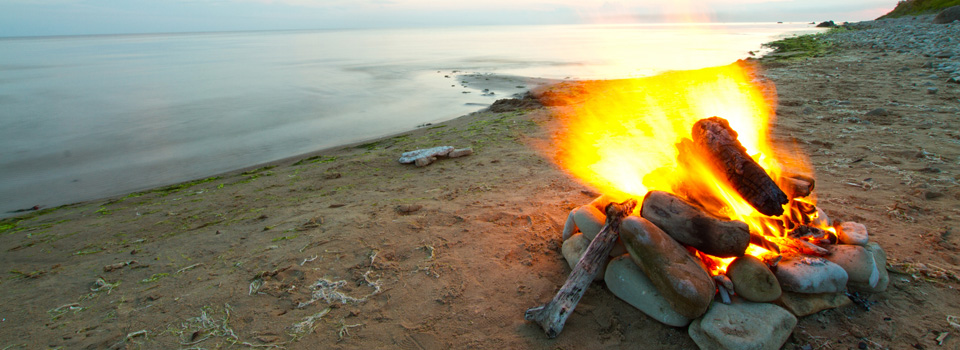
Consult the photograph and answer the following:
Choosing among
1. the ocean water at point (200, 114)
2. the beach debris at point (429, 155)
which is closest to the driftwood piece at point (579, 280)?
the beach debris at point (429, 155)

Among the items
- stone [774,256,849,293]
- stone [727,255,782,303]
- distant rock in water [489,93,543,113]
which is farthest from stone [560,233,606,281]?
distant rock in water [489,93,543,113]

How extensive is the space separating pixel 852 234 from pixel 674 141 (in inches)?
201

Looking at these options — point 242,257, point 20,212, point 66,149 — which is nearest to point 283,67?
point 66,149

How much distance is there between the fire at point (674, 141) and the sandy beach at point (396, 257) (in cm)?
69

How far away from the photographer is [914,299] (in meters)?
3.49

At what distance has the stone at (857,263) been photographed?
11.4 feet

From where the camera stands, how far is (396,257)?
4730 millimetres

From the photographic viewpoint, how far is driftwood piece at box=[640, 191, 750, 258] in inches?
136

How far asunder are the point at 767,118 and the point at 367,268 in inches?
384

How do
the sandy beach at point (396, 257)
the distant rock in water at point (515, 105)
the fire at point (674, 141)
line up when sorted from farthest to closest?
the distant rock in water at point (515, 105), the fire at point (674, 141), the sandy beach at point (396, 257)

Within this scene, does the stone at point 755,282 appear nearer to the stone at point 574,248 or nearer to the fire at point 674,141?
the fire at point 674,141

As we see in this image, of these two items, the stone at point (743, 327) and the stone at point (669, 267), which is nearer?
the stone at point (743, 327)

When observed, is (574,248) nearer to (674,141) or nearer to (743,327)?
(743,327)

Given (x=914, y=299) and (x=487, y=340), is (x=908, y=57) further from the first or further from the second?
(x=487, y=340)
